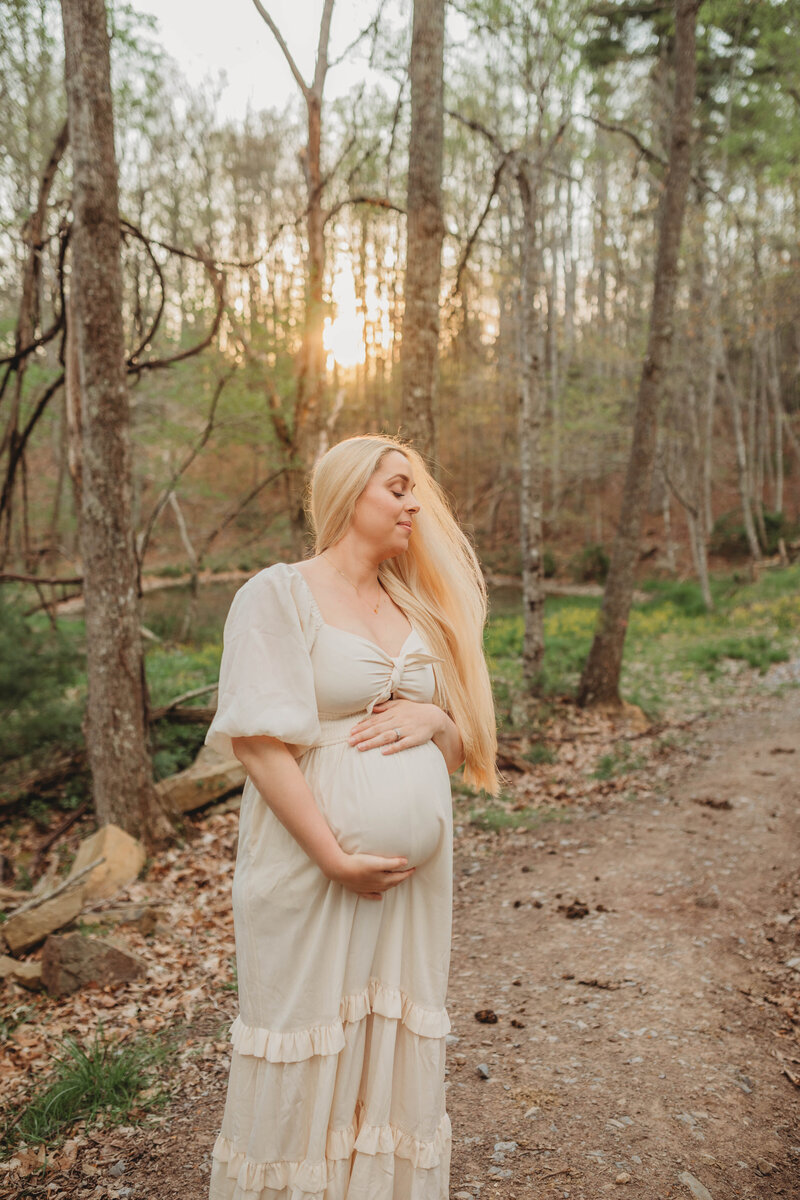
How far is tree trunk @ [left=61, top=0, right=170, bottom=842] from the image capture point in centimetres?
493

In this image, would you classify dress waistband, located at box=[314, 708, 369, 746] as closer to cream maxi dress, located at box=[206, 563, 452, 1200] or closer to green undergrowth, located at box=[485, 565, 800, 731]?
cream maxi dress, located at box=[206, 563, 452, 1200]

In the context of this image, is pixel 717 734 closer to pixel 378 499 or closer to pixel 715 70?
pixel 378 499

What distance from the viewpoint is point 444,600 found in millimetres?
2424

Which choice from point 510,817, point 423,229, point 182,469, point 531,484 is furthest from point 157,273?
point 531,484

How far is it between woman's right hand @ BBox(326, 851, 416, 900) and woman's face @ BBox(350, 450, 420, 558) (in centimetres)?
84

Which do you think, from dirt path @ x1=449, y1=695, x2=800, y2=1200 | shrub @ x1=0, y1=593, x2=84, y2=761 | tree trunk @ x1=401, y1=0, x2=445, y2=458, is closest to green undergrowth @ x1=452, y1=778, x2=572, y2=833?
dirt path @ x1=449, y1=695, x2=800, y2=1200

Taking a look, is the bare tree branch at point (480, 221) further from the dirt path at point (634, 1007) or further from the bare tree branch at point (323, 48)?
the dirt path at point (634, 1007)

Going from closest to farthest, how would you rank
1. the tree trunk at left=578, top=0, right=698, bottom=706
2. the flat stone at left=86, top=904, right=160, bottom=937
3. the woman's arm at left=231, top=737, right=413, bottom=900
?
the woman's arm at left=231, top=737, right=413, bottom=900
the flat stone at left=86, top=904, right=160, bottom=937
the tree trunk at left=578, top=0, right=698, bottom=706

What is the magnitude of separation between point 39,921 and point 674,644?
11755mm

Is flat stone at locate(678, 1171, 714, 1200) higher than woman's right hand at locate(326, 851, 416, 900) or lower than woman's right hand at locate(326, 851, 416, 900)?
lower

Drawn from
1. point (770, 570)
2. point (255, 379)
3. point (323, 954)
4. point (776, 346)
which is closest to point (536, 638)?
point (255, 379)

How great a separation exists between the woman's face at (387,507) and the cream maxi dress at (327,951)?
0.91 ft

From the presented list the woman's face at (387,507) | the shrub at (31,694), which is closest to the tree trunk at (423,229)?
the woman's face at (387,507)

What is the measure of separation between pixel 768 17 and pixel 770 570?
41.5 ft
